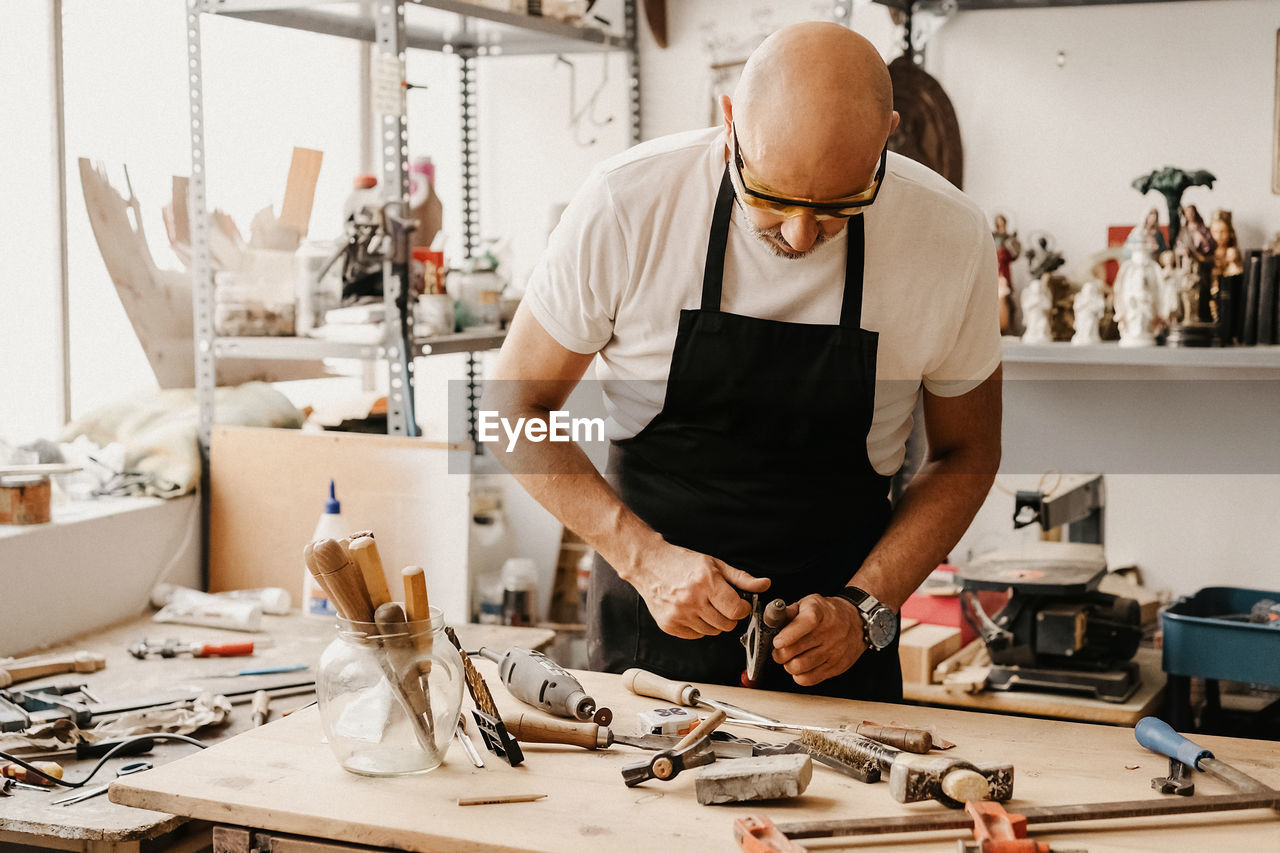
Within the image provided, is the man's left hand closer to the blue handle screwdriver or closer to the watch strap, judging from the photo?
the watch strap

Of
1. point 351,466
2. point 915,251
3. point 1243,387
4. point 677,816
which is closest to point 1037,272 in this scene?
point 1243,387

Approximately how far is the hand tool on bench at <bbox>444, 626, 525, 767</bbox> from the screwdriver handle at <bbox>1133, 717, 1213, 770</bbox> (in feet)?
2.22

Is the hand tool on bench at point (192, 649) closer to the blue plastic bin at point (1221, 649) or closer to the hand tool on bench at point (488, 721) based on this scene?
the hand tool on bench at point (488, 721)

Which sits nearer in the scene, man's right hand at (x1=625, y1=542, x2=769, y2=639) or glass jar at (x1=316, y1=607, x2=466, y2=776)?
glass jar at (x1=316, y1=607, x2=466, y2=776)

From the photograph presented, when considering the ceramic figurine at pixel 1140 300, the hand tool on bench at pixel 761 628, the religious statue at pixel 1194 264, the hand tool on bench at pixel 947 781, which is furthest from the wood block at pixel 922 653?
the hand tool on bench at pixel 947 781

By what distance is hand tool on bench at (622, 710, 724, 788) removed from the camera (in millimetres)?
1217

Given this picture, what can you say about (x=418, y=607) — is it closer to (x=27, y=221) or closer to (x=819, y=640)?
(x=819, y=640)

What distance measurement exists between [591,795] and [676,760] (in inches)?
3.6

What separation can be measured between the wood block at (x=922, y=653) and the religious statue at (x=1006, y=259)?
83cm

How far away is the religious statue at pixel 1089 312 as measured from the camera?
2723mm

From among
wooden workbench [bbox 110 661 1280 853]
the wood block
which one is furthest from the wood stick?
the wood block

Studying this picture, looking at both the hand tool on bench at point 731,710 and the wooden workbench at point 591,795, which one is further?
the hand tool on bench at point 731,710

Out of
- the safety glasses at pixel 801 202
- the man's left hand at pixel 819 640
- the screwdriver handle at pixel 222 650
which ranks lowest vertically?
the screwdriver handle at pixel 222 650

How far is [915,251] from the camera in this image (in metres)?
1.63
